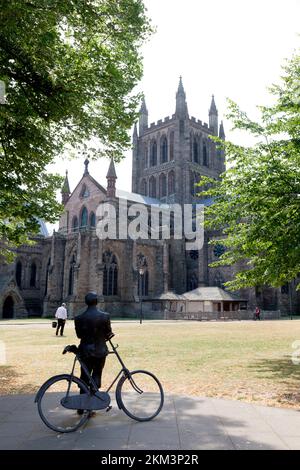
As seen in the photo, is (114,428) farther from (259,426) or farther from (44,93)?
(44,93)

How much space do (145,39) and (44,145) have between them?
4055 millimetres

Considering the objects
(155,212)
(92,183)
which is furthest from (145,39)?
(155,212)

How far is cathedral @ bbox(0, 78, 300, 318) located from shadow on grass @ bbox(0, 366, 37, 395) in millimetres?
24698

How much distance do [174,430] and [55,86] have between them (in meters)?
7.59

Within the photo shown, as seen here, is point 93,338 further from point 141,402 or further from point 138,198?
point 138,198

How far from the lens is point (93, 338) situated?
538 cm

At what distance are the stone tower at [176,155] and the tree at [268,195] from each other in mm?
48622

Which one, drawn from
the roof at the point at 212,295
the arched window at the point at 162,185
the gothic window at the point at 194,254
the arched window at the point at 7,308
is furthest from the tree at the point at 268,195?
the arched window at the point at 162,185

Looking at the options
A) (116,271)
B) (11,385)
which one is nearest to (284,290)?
(116,271)

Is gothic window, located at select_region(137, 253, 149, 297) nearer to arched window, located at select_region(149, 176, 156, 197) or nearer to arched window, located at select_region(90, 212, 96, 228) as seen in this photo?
arched window, located at select_region(90, 212, 96, 228)

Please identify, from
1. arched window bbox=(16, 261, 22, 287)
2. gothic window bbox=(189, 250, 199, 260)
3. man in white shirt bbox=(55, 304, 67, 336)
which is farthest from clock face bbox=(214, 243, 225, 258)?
man in white shirt bbox=(55, 304, 67, 336)

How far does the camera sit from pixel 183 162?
6100 cm

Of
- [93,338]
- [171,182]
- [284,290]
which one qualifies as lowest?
[93,338]

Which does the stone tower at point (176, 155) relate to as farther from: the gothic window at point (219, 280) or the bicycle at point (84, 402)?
the bicycle at point (84, 402)
